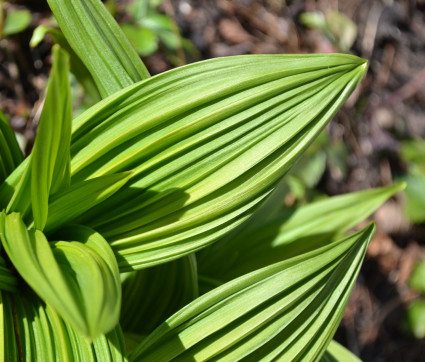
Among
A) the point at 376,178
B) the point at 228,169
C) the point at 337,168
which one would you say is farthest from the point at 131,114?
the point at 376,178

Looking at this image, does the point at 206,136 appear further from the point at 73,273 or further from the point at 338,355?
the point at 338,355

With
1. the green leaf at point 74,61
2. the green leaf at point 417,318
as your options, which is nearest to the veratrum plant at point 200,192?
the green leaf at point 74,61

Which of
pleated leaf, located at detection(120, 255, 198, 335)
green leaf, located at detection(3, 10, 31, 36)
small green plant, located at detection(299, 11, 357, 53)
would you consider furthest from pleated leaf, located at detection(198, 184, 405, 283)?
small green plant, located at detection(299, 11, 357, 53)

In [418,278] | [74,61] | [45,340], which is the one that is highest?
[74,61]

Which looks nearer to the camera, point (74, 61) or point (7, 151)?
point (7, 151)

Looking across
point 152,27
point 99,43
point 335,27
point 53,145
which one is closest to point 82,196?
point 53,145

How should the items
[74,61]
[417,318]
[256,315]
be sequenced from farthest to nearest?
[417,318], [74,61], [256,315]

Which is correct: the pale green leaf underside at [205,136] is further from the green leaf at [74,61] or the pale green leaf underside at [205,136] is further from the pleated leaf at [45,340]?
the green leaf at [74,61]
